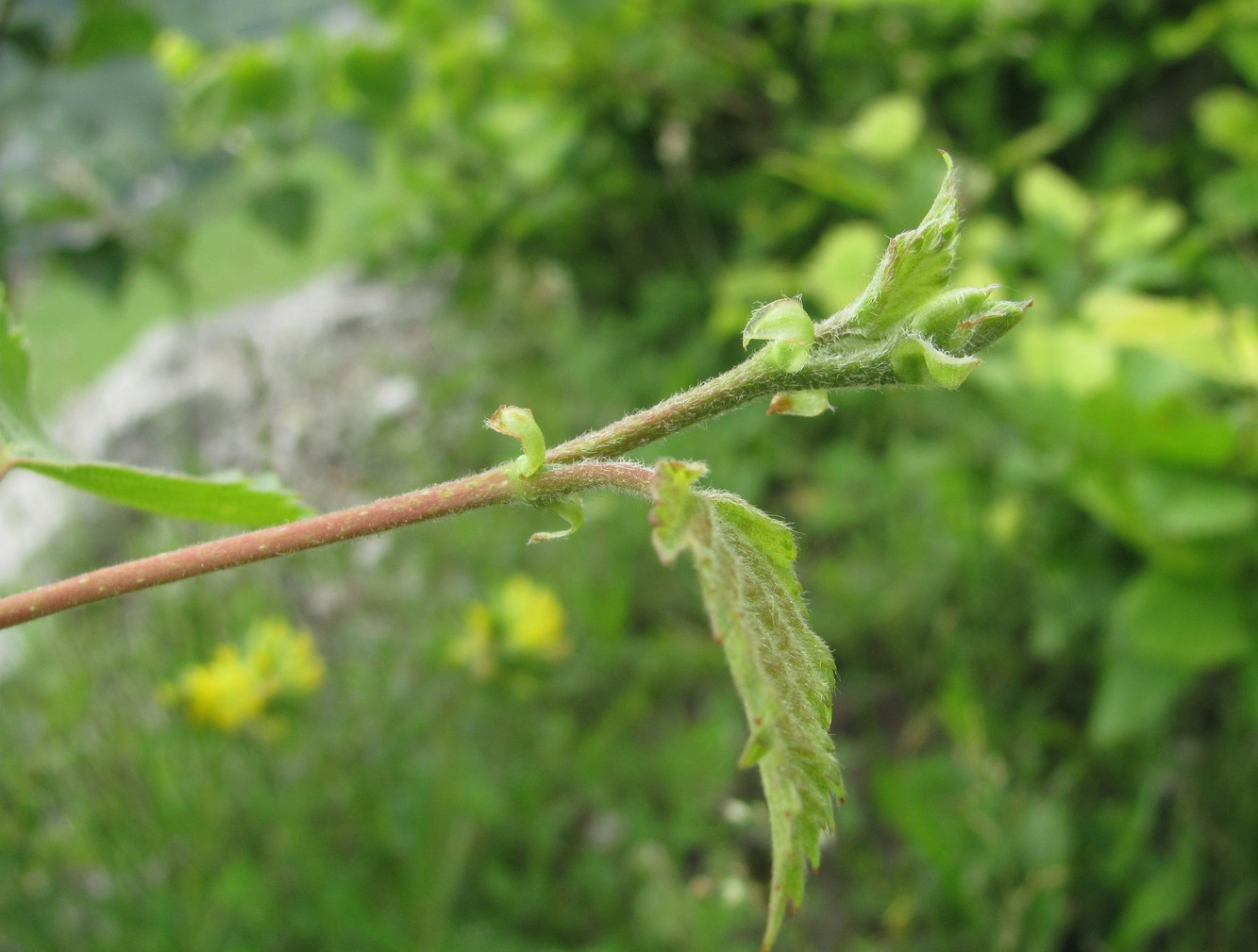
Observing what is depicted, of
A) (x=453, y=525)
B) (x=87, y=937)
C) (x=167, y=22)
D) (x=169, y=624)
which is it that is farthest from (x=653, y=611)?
(x=167, y=22)

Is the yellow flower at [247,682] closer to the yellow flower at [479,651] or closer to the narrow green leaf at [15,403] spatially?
the yellow flower at [479,651]

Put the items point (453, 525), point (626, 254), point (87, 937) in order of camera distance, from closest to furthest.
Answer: point (87, 937) → point (453, 525) → point (626, 254)

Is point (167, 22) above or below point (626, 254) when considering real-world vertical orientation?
below

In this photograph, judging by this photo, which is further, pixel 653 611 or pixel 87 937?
pixel 653 611

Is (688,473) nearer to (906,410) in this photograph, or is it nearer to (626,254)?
(906,410)

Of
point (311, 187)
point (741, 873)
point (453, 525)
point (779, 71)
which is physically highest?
point (779, 71)

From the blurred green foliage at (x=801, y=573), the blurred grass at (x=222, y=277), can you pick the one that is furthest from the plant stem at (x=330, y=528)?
the blurred grass at (x=222, y=277)

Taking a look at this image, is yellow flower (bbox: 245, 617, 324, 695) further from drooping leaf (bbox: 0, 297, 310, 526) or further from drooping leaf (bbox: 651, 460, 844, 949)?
drooping leaf (bbox: 651, 460, 844, 949)

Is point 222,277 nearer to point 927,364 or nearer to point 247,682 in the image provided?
point 247,682
